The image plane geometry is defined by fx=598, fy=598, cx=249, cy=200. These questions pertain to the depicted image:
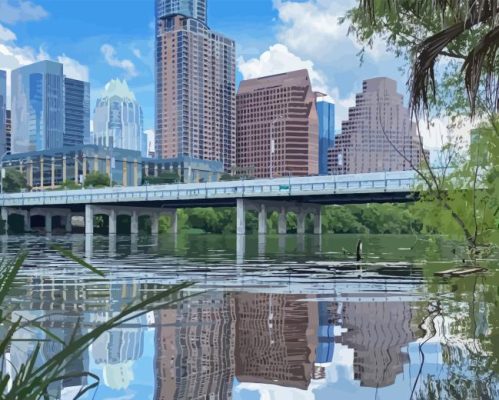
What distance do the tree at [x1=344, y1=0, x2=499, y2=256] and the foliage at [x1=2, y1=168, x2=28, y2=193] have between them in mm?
122154

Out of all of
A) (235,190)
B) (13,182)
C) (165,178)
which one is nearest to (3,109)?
(13,182)

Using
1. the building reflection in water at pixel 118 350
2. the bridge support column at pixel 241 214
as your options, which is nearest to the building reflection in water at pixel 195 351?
the building reflection in water at pixel 118 350

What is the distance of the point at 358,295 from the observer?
52.4ft

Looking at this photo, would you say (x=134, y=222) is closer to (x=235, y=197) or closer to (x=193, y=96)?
(x=235, y=197)

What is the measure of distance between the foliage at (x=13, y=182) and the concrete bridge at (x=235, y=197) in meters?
15.3

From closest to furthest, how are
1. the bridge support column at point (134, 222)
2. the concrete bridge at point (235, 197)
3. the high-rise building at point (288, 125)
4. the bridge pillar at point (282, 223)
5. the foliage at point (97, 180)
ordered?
the concrete bridge at point (235, 197)
the bridge pillar at point (282, 223)
the bridge support column at point (134, 222)
the foliage at point (97, 180)
the high-rise building at point (288, 125)

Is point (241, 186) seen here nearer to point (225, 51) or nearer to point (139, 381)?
point (139, 381)

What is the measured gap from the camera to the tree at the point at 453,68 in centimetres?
516

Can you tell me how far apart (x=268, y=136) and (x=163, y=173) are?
3050cm

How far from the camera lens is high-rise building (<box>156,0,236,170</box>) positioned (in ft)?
579

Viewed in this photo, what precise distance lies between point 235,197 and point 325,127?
92.8 m

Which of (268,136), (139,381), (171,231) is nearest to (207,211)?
(171,231)

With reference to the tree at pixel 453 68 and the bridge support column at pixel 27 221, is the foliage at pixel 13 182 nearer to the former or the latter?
the bridge support column at pixel 27 221

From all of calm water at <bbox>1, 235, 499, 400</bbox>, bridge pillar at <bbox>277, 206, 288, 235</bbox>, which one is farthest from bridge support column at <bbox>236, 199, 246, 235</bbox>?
calm water at <bbox>1, 235, 499, 400</bbox>
